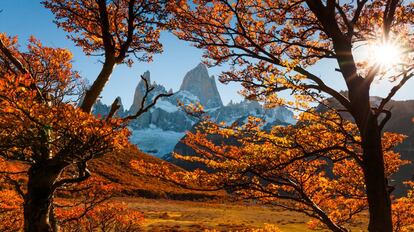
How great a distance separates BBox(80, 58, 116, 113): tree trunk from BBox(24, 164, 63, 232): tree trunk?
1.80 m

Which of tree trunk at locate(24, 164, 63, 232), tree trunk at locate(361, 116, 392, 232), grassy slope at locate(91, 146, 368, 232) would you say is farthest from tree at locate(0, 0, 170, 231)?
grassy slope at locate(91, 146, 368, 232)

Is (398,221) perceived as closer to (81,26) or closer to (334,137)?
(334,137)

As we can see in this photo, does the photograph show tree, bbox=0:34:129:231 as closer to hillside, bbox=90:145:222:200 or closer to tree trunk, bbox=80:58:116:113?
tree trunk, bbox=80:58:116:113

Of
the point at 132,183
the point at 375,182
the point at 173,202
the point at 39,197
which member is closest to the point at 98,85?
the point at 39,197

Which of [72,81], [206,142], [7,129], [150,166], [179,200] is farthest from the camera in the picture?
[179,200]

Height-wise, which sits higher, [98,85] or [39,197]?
[98,85]

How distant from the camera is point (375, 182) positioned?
24.4 feet

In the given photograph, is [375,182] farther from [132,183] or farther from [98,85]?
[132,183]

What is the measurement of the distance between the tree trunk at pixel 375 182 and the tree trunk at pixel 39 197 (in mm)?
7225

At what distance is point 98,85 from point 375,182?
728 cm

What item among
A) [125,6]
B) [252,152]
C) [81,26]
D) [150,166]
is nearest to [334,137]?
[252,152]

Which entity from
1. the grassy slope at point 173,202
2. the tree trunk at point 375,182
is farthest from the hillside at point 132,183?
the tree trunk at point 375,182

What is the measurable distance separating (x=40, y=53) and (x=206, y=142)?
909cm

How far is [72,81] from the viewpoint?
54.5ft
